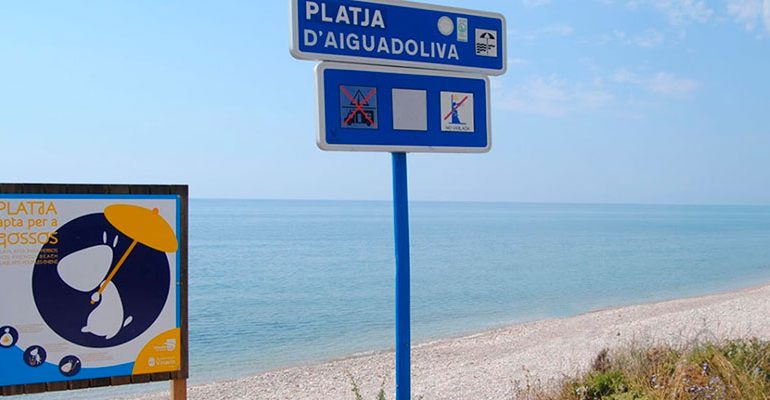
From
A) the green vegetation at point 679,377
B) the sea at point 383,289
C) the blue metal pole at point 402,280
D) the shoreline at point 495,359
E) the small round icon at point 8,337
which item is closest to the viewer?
the small round icon at point 8,337

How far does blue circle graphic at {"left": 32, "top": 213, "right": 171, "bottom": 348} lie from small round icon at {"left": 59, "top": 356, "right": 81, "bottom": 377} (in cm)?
10

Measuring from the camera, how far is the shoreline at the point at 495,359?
916 centimetres

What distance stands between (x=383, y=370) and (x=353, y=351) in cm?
386

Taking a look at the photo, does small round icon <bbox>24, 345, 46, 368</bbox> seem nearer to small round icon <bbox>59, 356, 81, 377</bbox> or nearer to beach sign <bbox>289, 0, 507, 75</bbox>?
small round icon <bbox>59, 356, 81, 377</bbox>

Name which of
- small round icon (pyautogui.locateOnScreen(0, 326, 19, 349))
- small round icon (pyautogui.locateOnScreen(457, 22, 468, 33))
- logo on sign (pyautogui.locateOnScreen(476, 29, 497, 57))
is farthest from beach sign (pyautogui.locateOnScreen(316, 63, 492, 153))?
small round icon (pyautogui.locateOnScreen(0, 326, 19, 349))

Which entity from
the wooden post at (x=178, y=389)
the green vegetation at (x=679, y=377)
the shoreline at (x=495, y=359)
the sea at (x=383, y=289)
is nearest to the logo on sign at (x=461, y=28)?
the green vegetation at (x=679, y=377)

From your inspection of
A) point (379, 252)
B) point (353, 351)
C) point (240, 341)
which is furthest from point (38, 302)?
point (379, 252)

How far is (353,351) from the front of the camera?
52.3ft

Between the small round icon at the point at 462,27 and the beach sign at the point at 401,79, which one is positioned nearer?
the beach sign at the point at 401,79

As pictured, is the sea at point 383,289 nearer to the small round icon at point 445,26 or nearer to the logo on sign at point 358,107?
the logo on sign at point 358,107

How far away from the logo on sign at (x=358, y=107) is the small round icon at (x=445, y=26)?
24.4 inches

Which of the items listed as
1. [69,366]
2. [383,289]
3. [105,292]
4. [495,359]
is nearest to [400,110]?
[105,292]

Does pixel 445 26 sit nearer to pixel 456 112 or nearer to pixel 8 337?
pixel 456 112

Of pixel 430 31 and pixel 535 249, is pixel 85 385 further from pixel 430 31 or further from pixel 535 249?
pixel 535 249
